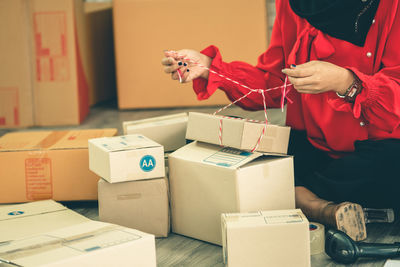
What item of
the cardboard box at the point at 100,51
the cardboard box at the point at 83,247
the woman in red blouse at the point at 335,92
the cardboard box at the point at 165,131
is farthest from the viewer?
the cardboard box at the point at 100,51

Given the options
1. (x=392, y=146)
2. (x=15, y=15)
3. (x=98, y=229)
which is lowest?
(x=98, y=229)

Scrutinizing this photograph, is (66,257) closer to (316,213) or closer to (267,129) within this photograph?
(267,129)

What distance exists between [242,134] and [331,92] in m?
0.26

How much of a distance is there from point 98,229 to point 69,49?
1750 millimetres

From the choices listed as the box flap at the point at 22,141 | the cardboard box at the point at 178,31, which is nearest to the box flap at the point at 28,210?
the box flap at the point at 22,141

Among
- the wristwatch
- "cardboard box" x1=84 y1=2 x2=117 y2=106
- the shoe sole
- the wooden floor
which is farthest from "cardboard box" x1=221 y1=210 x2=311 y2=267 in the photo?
"cardboard box" x1=84 y1=2 x2=117 y2=106

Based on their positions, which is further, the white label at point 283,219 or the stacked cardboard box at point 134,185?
the stacked cardboard box at point 134,185

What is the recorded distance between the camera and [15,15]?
8.79 ft

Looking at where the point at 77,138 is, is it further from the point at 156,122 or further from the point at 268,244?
the point at 268,244

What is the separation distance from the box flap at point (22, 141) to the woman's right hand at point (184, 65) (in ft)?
1.82

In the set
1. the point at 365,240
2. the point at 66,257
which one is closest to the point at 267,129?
the point at 365,240

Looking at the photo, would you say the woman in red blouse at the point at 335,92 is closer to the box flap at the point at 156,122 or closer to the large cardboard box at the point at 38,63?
the box flap at the point at 156,122

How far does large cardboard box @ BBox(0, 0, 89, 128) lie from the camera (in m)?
A: 2.69

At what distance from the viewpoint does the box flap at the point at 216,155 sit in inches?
51.7
